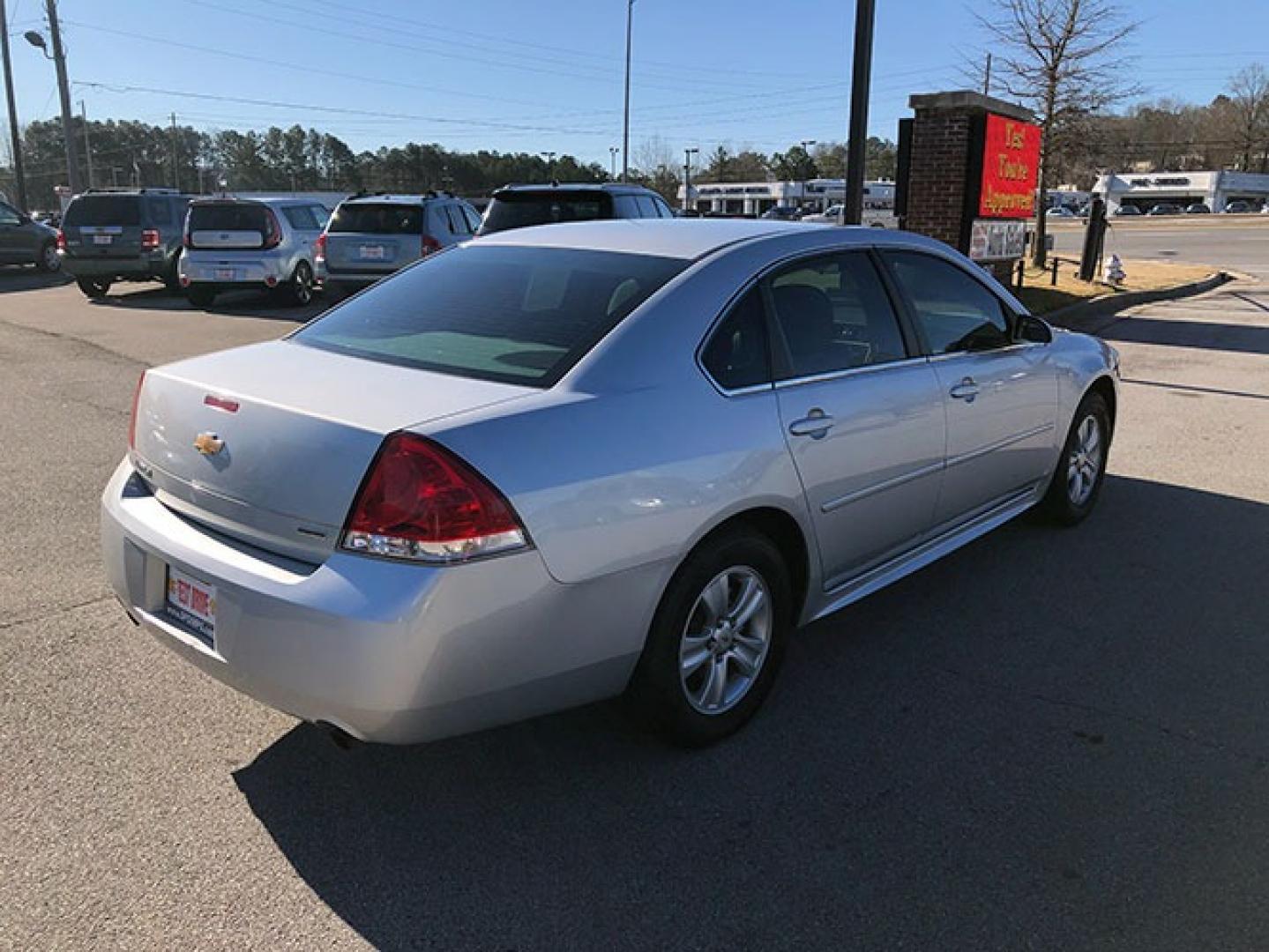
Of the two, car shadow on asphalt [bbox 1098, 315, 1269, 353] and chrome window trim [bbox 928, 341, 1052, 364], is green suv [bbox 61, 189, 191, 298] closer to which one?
car shadow on asphalt [bbox 1098, 315, 1269, 353]

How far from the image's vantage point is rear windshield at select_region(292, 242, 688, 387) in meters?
2.98

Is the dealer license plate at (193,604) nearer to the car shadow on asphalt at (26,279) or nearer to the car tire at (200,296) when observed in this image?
the car tire at (200,296)

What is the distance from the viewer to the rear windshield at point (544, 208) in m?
10.4

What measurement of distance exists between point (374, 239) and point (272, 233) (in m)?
2.59

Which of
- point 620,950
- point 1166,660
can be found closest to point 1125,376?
point 1166,660

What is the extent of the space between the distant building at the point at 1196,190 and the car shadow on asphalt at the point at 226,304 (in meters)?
102

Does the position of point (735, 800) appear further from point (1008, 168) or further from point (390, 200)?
point (1008, 168)

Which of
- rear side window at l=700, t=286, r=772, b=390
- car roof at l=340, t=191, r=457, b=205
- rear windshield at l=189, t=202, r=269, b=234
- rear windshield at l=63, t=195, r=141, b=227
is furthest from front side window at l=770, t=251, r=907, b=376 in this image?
rear windshield at l=63, t=195, r=141, b=227

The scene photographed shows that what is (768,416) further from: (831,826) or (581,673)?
(831,826)

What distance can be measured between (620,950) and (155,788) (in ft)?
4.91

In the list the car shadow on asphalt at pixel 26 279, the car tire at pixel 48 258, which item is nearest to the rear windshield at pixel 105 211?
the car shadow on asphalt at pixel 26 279

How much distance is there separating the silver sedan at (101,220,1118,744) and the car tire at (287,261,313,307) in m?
12.7

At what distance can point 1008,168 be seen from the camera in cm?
1373

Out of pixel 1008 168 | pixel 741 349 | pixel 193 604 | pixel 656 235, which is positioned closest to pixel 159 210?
pixel 1008 168
